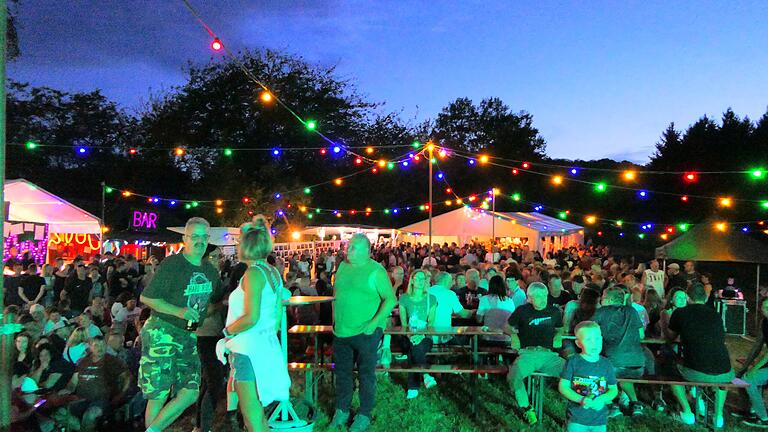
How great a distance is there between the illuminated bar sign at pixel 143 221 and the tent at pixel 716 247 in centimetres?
1517

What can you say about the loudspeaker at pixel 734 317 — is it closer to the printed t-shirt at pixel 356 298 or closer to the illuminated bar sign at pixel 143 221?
the printed t-shirt at pixel 356 298

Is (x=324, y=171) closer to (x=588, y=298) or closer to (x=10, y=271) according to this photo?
(x=10, y=271)

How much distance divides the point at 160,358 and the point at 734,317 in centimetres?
1031

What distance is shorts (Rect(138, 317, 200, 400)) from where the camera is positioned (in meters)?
3.53

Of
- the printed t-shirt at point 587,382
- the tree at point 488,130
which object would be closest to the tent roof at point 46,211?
the printed t-shirt at point 587,382

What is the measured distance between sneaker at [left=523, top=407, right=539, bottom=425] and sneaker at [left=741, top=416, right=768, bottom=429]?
1.83 meters

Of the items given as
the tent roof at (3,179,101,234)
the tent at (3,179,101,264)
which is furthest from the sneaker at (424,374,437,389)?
the tent roof at (3,179,101,234)

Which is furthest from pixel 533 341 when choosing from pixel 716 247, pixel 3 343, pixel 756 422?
pixel 716 247

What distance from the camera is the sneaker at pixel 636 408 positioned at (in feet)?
17.3

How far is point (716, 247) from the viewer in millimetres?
13641

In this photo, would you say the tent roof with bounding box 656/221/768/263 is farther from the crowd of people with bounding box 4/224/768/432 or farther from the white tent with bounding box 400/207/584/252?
the white tent with bounding box 400/207/584/252

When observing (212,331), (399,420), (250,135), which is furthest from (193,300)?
(250,135)

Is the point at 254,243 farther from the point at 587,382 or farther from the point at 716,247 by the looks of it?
the point at 716,247

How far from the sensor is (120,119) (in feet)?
108
